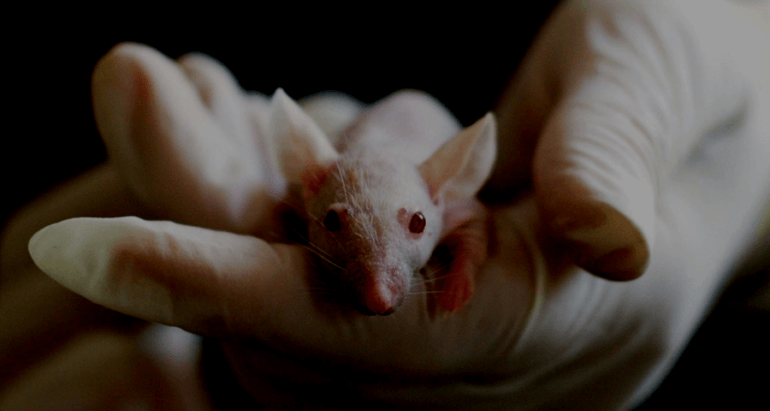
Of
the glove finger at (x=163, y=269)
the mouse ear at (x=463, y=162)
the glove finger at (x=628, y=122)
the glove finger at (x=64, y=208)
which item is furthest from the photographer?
the glove finger at (x=64, y=208)

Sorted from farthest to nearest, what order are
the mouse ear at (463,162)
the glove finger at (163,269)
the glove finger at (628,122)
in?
the mouse ear at (463,162), the glove finger at (628,122), the glove finger at (163,269)

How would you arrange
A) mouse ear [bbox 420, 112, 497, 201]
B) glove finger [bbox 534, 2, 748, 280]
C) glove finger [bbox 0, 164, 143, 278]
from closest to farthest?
glove finger [bbox 534, 2, 748, 280]
mouse ear [bbox 420, 112, 497, 201]
glove finger [bbox 0, 164, 143, 278]

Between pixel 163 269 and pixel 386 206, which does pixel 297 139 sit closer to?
pixel 386 206

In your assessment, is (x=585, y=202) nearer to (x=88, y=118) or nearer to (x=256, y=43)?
(x=256, y=43)

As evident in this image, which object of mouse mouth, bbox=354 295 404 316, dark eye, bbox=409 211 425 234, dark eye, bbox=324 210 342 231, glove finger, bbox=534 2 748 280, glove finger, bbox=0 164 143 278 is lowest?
glove finger, bbox=0 164 143 278

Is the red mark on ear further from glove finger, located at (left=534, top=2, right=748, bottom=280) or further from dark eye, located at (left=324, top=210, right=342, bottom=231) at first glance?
glove finger, located at (left=534, top=2, right=748, bottom=280)

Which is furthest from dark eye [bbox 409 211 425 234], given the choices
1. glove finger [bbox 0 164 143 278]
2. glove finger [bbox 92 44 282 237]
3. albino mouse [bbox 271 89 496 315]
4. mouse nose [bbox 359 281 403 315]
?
glove finger [bbox 0 164 143 278]

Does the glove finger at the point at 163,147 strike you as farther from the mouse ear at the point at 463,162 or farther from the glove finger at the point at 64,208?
the glove finger at the point at 64,208

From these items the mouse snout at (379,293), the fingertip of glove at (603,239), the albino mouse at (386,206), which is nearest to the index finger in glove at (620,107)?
the fingertip of glove at (603,239)

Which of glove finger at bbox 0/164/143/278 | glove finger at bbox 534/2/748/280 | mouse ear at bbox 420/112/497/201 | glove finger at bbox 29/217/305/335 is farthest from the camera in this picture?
glove finger at bbox 0/164/143/278
